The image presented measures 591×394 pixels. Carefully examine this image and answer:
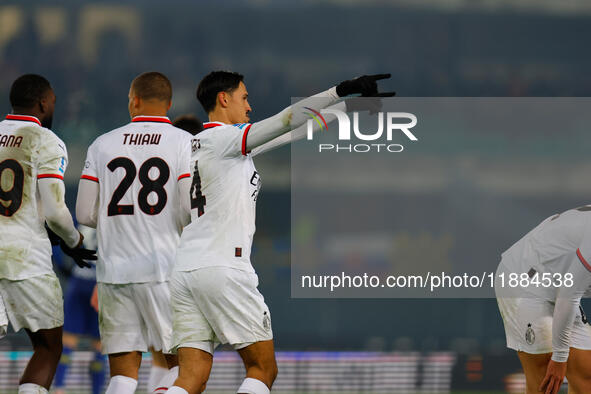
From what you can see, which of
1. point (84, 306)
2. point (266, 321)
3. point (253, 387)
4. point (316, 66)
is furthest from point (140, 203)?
point (316, 66)

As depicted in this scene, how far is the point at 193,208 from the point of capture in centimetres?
527

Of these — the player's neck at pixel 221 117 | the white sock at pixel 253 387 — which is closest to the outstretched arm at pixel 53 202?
the player's neck at pixel 221 117

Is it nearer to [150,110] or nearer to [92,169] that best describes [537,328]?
[150,110]

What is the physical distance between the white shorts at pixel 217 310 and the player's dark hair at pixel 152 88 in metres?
1.25

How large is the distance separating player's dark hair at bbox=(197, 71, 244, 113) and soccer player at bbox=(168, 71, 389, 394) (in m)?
0.32

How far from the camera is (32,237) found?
19.0ft

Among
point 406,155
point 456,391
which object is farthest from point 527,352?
point 406,155

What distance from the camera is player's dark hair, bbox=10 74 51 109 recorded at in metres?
5.93

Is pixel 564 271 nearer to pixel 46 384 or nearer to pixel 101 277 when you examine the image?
pixel 101 277

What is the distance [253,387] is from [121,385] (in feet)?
3.40

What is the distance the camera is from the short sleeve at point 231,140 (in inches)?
202

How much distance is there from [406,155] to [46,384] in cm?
844

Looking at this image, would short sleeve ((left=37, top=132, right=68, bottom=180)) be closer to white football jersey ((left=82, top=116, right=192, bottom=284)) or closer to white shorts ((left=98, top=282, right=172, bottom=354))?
white football jersey ((left=82, top=116, right=192, bottom=284))

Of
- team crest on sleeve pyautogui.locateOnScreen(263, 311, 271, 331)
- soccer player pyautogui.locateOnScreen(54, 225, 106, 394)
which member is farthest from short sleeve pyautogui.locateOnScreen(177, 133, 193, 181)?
soccer player pyautogui.locateOnScreen(54, 225, 106, 394)
